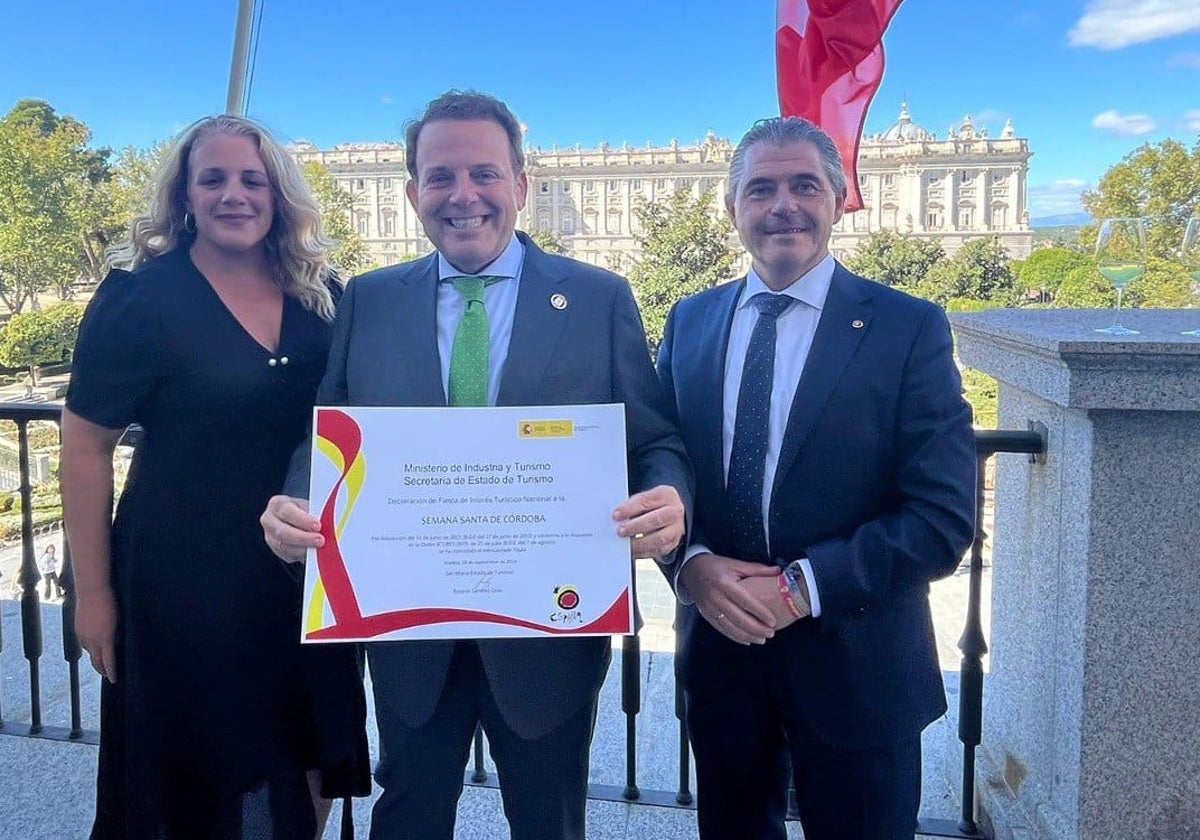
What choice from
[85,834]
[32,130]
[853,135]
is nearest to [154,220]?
[85,834]

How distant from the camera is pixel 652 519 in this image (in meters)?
1.46

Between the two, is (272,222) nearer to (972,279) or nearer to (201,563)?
(201,563)

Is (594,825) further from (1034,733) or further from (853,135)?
(853,135)

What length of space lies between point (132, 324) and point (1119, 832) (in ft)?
8.02

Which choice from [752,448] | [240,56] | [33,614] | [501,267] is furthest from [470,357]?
[240,56]

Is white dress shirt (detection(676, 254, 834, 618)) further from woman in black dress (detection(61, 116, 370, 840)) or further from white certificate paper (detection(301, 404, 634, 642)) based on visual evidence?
woman in black dress (detection(61, 116, 370, 840))

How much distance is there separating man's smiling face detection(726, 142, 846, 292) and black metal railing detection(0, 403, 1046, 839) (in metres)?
0.64

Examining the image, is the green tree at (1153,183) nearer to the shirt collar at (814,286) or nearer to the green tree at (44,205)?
the shirt collar at (814,286)

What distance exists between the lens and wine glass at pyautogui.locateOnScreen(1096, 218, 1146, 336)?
2.07 m

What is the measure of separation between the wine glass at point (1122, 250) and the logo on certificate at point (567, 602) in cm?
154

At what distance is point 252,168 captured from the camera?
76.0 inches

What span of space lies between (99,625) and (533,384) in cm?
123

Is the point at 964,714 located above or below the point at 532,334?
below

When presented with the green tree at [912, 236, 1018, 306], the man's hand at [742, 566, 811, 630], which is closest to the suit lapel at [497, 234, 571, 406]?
the man's hand at [742, 566, 811, 630]
